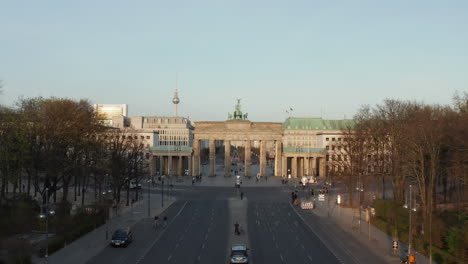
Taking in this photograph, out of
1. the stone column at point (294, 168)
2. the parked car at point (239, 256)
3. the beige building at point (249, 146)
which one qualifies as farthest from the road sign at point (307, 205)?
the stone column at point (294, 168)

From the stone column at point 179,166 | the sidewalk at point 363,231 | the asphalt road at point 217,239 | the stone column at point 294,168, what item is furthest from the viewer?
the stone column at point 294,168

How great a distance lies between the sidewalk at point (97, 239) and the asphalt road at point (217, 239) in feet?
4.22

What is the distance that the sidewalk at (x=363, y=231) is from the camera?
46312 millimetres

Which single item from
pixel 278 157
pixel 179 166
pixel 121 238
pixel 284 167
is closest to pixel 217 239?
pixel 121 238

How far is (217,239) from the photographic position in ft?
175

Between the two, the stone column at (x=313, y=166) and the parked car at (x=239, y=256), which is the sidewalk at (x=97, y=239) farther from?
the stone column at (x=313, y=166)

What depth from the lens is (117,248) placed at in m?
48.4

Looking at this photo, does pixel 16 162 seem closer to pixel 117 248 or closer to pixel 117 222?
pixel 117 222

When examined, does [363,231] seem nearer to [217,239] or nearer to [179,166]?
[217,239]

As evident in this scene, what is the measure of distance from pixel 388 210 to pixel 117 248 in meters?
33.5

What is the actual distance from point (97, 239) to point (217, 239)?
40.7 ft

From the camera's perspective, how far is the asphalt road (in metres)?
44.2

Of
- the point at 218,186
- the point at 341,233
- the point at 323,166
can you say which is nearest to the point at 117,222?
the point at 341,233

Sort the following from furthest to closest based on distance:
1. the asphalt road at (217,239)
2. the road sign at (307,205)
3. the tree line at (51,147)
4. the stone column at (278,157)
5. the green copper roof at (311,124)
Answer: the green copper roof at (311,124) < the stone column at (278,157) < the road sign at (307,205) < the tree line at (51,147) < the asphalt road at (217,239)
